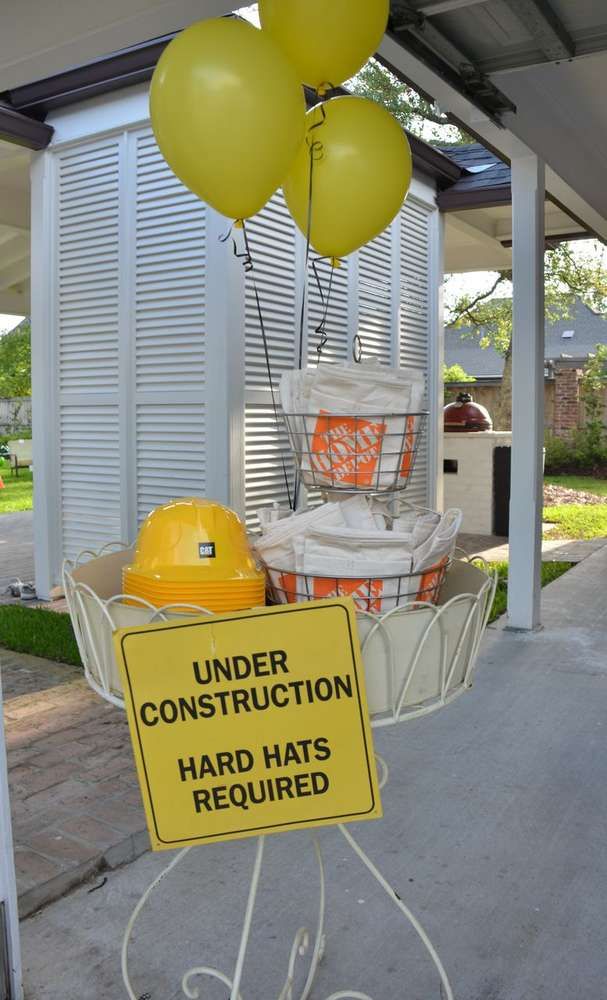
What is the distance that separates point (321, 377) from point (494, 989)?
1.39 meters

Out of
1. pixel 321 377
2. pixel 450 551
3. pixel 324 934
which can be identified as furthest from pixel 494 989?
pixel 321 377

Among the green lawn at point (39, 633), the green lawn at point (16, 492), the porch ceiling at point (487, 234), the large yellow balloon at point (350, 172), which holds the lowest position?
the green lawn at point (39, 633)

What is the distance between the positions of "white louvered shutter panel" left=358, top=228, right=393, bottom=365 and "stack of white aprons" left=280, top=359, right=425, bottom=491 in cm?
471

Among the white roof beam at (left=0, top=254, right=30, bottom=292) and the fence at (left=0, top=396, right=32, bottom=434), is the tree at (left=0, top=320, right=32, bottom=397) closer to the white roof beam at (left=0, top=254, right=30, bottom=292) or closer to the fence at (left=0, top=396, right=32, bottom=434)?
the fence at (left=0, top=396, right=32, bottom=434)

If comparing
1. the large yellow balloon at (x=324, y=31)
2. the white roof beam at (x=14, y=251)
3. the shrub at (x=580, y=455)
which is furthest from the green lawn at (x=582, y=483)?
the large yellow balloon at (x=324, y=31)

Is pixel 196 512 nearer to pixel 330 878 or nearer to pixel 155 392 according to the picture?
pixel 330 878

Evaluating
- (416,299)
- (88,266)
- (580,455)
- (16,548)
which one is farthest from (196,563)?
(580,455)

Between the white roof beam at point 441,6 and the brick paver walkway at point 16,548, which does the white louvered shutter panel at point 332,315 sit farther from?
the white roof beam at point 441,6

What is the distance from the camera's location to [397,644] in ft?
4.89

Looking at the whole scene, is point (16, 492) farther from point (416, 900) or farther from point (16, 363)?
point (416, 900)

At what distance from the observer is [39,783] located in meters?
3.02

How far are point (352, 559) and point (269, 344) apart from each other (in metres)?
3.93

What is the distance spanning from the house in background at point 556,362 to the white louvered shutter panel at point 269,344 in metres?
10.5

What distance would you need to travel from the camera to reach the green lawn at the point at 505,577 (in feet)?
18.7
